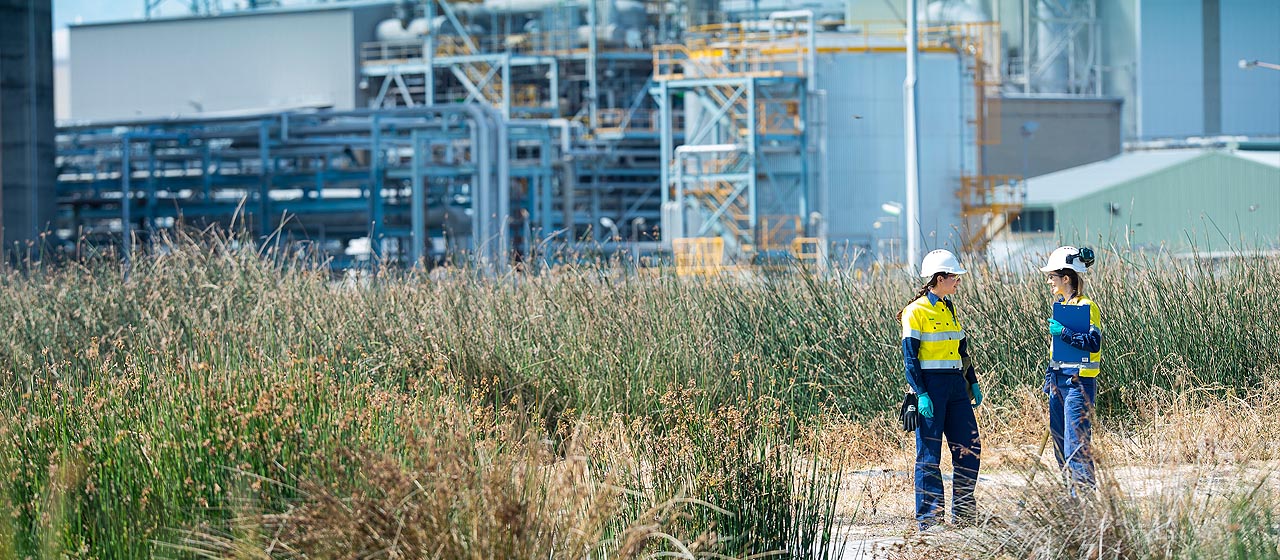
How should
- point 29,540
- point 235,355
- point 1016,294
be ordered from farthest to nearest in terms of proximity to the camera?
point 1016,294 < point 235,355 < point 29,540

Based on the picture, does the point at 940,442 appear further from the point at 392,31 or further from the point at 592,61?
the point at 392,31

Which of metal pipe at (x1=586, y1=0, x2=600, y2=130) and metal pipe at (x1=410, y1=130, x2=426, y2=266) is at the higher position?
metal pipe at (x1=586, y1=0, x2=600, y2=130)

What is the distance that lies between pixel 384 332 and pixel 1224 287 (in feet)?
22.6

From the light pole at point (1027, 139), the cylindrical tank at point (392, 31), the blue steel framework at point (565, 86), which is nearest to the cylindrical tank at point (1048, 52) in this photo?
Result: the light pole at point (1027, 139)

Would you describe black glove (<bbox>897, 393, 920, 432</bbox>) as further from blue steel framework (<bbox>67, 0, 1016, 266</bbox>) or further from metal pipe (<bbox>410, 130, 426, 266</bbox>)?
metal pipe (<bbox>410, 130, 426, 266</bbox>)

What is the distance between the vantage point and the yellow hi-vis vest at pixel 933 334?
7516 millimetres

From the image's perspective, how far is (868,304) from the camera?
37.9ft

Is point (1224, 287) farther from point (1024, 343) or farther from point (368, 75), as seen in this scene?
point (368, 75)

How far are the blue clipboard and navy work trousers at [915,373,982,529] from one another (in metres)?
0.71

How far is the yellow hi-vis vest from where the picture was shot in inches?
296

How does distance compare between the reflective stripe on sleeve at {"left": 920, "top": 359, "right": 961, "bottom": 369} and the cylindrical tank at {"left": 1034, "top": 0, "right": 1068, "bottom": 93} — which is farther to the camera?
the cylindrical tank at {"left": 1034, "top": 0, "right": 1068, "bottom": 93}

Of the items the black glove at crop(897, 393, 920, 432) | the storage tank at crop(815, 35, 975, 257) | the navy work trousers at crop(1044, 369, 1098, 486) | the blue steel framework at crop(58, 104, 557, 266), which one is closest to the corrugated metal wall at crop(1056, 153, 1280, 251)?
the storage tank at crop(815, 35, 975, 257)

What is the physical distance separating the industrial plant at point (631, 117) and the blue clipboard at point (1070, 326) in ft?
38.9

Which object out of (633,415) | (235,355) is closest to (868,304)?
(633,415)
